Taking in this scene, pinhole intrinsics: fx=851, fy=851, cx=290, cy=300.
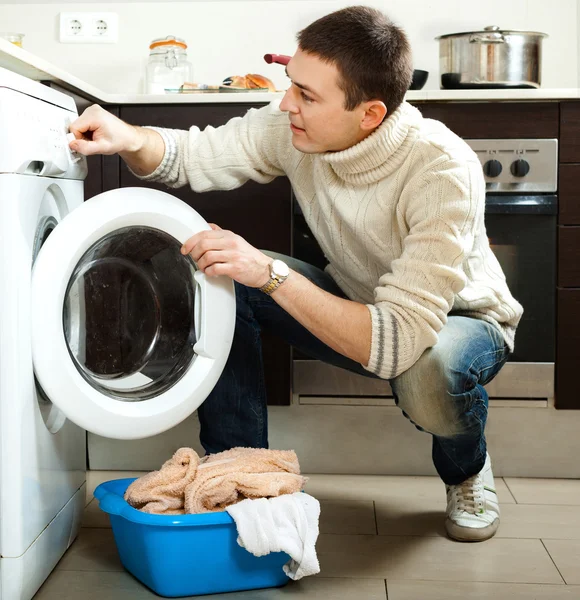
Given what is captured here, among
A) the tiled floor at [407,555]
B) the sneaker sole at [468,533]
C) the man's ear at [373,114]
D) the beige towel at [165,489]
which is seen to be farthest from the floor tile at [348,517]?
the man's ear at [373,114]

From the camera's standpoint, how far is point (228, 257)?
4.75ft

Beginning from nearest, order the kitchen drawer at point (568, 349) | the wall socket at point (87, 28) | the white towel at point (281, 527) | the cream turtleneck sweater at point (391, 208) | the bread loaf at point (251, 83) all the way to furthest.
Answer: the white towel at point (281, 527) < the cream turtleneck sweater at point (391, 208) < the kitchen drawer at point (568, 349) < the bread loaf at point (251, 83) < the wall socket at point (87, 28)

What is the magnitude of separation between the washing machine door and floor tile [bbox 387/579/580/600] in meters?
0.49

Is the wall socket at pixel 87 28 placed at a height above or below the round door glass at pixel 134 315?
above

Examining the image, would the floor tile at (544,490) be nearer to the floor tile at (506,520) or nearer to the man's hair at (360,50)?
the floor tile at (506,520)

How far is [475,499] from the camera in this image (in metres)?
1.76

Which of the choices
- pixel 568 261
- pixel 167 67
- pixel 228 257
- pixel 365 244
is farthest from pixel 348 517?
pixel 167 67

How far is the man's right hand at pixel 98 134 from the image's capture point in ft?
5.04

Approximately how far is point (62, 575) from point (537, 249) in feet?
4.34

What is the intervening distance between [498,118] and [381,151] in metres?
0.63

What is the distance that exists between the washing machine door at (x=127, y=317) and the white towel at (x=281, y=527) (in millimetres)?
225

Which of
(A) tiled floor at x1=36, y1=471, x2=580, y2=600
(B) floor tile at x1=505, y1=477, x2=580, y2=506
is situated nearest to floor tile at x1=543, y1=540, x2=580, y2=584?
(A) tiled floor at x1=36, y1=471, x2=580, y2=600

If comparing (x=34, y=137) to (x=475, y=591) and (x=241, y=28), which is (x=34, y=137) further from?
(x=241, y=28)

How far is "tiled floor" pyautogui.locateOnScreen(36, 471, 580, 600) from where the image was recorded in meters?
1.50
